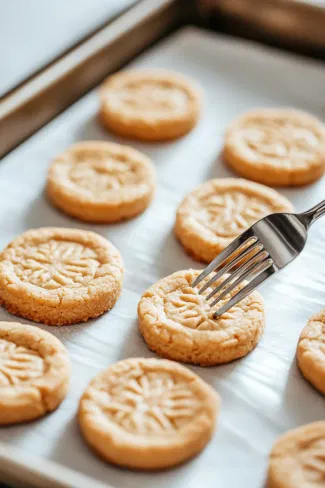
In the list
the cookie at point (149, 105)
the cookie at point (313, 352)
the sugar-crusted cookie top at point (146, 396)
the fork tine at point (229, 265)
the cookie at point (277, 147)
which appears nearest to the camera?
the sugar-crusted cookie top at point (146, 396)

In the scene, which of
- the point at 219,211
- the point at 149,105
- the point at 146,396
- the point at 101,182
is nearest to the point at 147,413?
the point at 146,396

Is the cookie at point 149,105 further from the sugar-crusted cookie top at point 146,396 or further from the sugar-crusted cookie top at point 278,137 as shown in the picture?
the sugar-crusted cookie top at point 146,396

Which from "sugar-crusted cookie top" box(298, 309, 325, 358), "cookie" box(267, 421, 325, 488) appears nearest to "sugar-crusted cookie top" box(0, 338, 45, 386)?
"cookie" box(267, 421, 325, 488)

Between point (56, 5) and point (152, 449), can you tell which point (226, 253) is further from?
point (56, 5)

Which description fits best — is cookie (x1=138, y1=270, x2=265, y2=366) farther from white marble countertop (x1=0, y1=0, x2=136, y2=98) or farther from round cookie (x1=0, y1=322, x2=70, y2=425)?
white marble countertop (x1=0, y1=0, x2=136, y2=98)

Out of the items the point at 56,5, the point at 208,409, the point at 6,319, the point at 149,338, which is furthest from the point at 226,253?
the point at 56,5

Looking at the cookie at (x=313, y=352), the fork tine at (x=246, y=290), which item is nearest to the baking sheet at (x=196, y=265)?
the cookie at (x=313, y=352)
